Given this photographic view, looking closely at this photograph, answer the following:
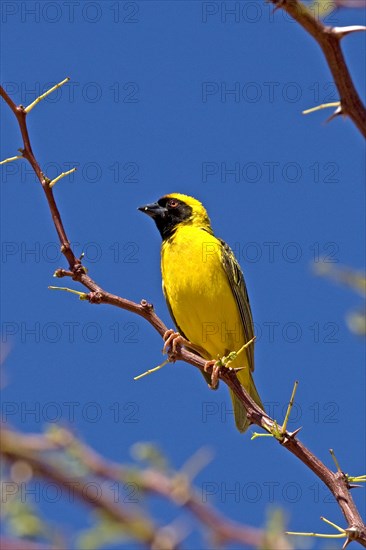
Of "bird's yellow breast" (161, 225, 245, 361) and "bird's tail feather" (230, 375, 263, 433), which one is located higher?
"bird's yellow breast" (161, 225, 245, 361)

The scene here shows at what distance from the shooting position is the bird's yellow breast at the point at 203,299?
634 cm

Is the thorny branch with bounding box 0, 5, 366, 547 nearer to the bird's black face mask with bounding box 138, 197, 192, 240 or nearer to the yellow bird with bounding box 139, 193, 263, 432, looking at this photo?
the yellow bird with bounding box 139, 193, 263, 432

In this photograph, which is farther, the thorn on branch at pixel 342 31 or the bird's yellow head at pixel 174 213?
the bird's yellow head at pixel 174 213

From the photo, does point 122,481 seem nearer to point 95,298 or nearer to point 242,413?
point 95,298

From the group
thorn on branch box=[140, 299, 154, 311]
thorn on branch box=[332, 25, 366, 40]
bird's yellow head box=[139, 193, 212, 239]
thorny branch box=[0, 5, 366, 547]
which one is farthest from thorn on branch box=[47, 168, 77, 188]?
bird's yellow head box=[139, 193, 212, 239]

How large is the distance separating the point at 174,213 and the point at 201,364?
4.43 meters

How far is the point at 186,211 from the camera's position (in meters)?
7.49

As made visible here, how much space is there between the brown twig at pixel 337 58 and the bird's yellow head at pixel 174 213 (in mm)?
5706

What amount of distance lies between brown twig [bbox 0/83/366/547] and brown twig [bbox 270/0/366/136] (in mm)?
1075

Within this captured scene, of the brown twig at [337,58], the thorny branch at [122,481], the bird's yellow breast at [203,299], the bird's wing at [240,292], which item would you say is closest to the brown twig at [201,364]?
the thorny branch at [122,481]

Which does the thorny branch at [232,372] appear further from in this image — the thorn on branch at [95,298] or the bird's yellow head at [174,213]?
the bird's yellow head at [174,213]

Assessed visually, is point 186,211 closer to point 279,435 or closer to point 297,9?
point 279,435

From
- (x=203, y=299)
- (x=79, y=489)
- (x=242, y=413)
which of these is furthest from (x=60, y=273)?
(x=242, y=413)

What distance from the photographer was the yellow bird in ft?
20.8
